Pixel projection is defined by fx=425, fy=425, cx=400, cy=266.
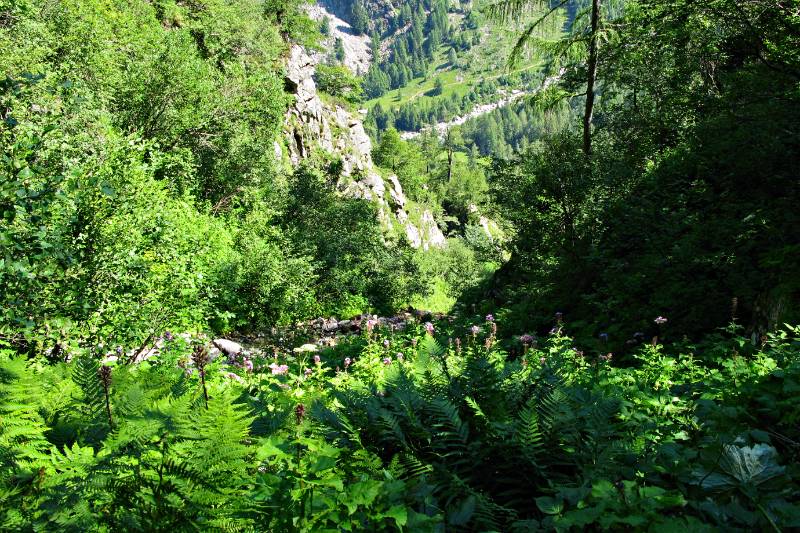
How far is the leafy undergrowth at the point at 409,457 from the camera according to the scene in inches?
64.6

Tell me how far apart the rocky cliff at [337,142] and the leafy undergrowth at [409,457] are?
2641cm

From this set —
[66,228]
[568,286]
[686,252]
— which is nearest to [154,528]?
[66,228]

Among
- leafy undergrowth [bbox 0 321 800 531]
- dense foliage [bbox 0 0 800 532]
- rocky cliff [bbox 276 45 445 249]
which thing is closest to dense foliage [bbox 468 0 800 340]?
dense foliage [bbox 0 0 800 532]

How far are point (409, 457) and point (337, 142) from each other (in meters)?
39.3

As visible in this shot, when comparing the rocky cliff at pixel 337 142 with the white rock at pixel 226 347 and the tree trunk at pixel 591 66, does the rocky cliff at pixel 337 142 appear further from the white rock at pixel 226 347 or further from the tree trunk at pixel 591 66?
the white rock at pixel 226 347

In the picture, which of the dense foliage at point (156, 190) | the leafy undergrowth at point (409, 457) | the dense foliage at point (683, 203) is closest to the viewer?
the leafy undergrowth at point (409, 457)

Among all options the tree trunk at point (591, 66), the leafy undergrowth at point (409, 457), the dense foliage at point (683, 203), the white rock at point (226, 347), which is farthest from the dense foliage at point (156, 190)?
the tree trunk at point (591, 66)

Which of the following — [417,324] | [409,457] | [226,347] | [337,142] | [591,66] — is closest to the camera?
[409,457]

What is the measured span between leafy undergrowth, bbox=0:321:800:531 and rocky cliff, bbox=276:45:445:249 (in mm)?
26408

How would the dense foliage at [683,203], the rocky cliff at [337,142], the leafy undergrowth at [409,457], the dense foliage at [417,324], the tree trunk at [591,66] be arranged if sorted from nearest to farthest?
the leafy undergrowth at [409,457], the dense foliage at [417,324], the dense foliage at [683,203], the tree trunk at [591,66], the rocky cliff at [337,142]

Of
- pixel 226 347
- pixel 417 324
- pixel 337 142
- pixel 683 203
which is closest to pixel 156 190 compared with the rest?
pixel 226 347

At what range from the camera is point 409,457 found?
2230 millimetres

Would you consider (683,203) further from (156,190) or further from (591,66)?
(156,190)

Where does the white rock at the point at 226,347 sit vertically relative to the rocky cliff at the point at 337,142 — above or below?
below
